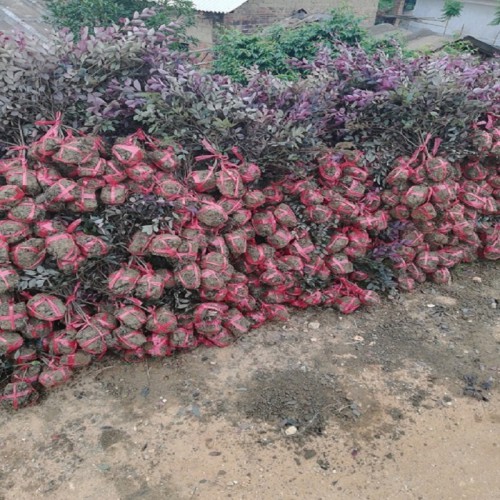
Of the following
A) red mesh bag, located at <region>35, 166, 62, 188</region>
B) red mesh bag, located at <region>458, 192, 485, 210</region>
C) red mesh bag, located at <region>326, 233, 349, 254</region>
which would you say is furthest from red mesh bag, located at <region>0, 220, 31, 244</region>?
red mesh bag, located at <region>458, 192, 485, 210</region>

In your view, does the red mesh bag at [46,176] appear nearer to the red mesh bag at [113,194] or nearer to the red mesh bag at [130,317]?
the red mesh bag at [113,194]

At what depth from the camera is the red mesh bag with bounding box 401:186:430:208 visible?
13.7 feet

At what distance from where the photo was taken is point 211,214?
350 cm

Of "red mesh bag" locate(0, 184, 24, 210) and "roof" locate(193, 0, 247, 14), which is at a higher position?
"roof" locate(193, 0, 247, 14)

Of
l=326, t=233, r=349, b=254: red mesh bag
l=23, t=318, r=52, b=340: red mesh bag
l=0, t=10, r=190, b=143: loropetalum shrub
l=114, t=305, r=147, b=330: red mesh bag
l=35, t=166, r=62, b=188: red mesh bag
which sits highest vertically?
l=0, t=10, r=190, b=143: loropetalum shrub

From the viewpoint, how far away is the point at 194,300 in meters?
3.75

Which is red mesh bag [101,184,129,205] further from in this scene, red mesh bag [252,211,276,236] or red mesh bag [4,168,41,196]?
red mesh bag [252,211,276,236]

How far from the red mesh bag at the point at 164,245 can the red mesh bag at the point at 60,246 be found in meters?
0.54

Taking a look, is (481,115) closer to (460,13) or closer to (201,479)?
(201,479)

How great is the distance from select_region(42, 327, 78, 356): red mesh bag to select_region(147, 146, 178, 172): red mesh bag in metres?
1.36

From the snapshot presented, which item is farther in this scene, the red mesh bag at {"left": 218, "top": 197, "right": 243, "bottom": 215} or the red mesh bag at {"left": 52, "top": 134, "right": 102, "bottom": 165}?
the red mesh bag at {"left": 218, "top": 197, "right": 243, "bottom": 215}

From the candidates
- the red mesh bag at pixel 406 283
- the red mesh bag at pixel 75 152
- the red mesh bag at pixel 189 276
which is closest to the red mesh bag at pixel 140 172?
the red mesh bag at pixel 75 152

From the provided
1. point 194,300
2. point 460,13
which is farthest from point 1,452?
point 460,13

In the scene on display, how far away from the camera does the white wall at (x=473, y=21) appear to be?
2586 cm
